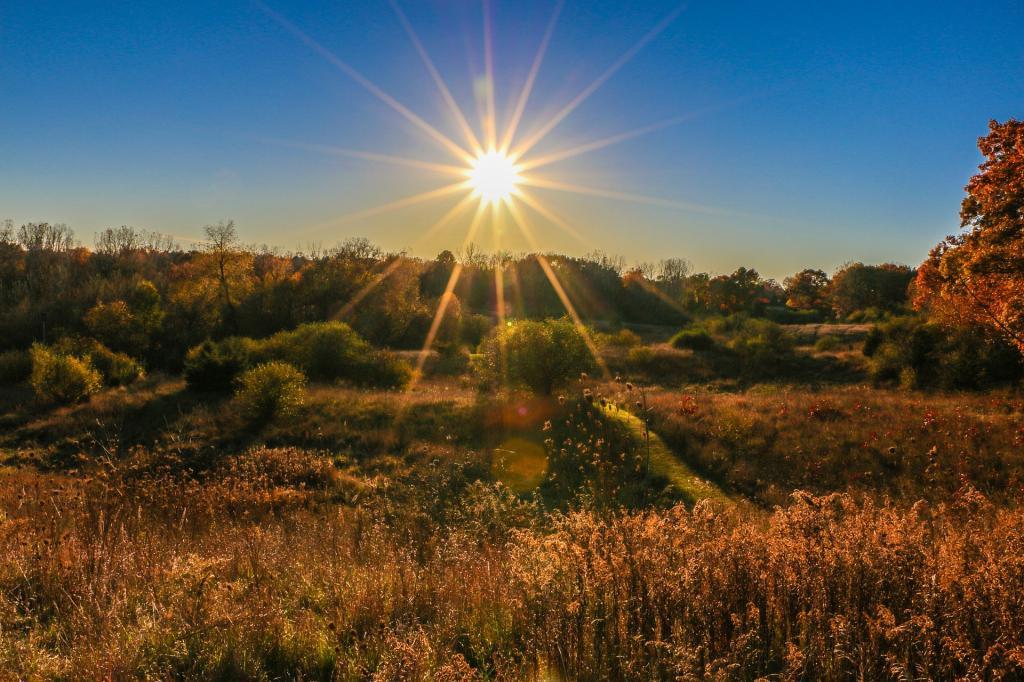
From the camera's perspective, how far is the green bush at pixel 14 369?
97.1ft

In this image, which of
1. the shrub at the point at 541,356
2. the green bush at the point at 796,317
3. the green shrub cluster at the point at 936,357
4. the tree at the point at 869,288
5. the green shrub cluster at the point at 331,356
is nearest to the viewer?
the shrub at the point at 541,356

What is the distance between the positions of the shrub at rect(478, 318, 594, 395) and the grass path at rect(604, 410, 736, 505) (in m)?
3.52

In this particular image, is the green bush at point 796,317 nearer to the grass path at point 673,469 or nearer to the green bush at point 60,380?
the grass path at point 673,469

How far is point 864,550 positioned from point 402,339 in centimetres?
5081

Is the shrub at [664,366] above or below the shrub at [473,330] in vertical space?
below

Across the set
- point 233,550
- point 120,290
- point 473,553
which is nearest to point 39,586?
point 233,550

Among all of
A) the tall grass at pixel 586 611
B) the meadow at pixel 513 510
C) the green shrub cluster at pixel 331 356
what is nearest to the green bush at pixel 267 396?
the meadow at pixel 513 510

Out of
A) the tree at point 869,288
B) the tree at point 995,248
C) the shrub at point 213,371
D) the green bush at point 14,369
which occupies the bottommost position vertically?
the green bush at point 14,369

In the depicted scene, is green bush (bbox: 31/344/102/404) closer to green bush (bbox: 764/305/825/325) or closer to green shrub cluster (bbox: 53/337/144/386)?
green shrub cluster (bbox: 53/337/144/386)

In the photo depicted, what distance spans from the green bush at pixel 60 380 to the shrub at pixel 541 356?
18.1 m

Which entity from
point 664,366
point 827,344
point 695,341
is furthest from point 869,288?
point 664,366

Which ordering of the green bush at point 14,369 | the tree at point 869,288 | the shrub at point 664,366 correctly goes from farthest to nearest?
the tree at point 869,288 < the shrub at point 664,366 < the green bush at point 14,369

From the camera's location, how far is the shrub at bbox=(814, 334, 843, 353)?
41312mm

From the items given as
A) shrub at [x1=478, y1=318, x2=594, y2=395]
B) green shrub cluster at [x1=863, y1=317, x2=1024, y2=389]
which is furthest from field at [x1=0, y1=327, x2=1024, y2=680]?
green shrub cluster at [x1=863, y1=317, x2=1024, y2=389]
